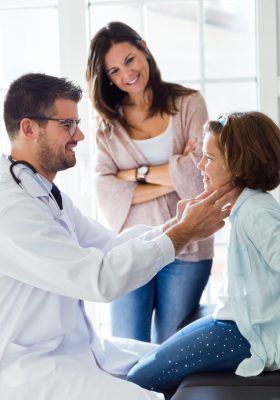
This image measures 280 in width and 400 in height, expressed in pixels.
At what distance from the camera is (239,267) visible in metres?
1.93

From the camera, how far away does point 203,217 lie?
2.03m

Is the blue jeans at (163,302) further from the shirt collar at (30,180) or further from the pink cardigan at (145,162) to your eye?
the shirt collar at (30,180)

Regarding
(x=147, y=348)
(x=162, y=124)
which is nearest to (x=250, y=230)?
(x=147, y=348)

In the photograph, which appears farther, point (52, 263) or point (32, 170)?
point (32, 170)

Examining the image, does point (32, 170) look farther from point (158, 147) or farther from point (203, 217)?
point (158, 147)

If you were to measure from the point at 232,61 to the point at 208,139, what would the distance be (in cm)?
133

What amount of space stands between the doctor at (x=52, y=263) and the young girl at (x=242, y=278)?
102 mm

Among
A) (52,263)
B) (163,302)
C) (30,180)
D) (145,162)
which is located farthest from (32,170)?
(163,302)

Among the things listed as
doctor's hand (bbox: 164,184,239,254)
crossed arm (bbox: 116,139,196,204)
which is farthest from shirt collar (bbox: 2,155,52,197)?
crossed arm (bbox: 116,139,196,204)

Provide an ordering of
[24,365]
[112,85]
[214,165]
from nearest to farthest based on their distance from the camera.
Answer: [24,365]
[214,165]
[112,85]

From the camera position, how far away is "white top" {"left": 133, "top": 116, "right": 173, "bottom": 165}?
2.61 metres

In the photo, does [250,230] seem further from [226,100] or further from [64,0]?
[64,0]

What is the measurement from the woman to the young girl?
1.57ft

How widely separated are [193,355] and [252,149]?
0.59 meters
